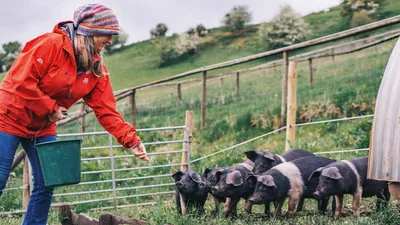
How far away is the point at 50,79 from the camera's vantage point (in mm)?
4102

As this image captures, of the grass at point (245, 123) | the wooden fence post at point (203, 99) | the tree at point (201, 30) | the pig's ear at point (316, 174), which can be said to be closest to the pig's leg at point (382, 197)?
the grass at point (245, 123)

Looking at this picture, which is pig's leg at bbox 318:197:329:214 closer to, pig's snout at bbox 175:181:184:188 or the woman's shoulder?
pig's snout at bbox 175:181:184:188

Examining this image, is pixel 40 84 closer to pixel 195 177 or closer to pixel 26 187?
pixel 195 177

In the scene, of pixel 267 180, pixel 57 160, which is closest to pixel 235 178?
pixel 267 180

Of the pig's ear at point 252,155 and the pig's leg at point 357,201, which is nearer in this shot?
the pig's leg at point 357,201

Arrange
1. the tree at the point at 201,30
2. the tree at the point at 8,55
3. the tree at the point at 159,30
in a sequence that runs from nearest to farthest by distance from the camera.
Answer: the tree at the point at 8,55 < the tree at the point at 201,30 < the tree at the point at 159,30

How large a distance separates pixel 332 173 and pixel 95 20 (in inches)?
91.7

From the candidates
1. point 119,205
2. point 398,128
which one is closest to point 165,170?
point 119,205

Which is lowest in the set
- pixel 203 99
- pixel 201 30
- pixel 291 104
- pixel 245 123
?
pixel 245 123

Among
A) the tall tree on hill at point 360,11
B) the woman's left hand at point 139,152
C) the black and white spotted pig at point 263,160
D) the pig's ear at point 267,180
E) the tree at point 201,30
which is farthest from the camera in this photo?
the tree at point 201,30

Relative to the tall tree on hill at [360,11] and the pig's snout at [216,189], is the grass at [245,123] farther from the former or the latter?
the tall tree on hill at [360,11]

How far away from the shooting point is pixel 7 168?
13.8 ft

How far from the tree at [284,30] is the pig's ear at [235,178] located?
45.3 ft

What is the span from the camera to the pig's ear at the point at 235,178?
17.8ft
